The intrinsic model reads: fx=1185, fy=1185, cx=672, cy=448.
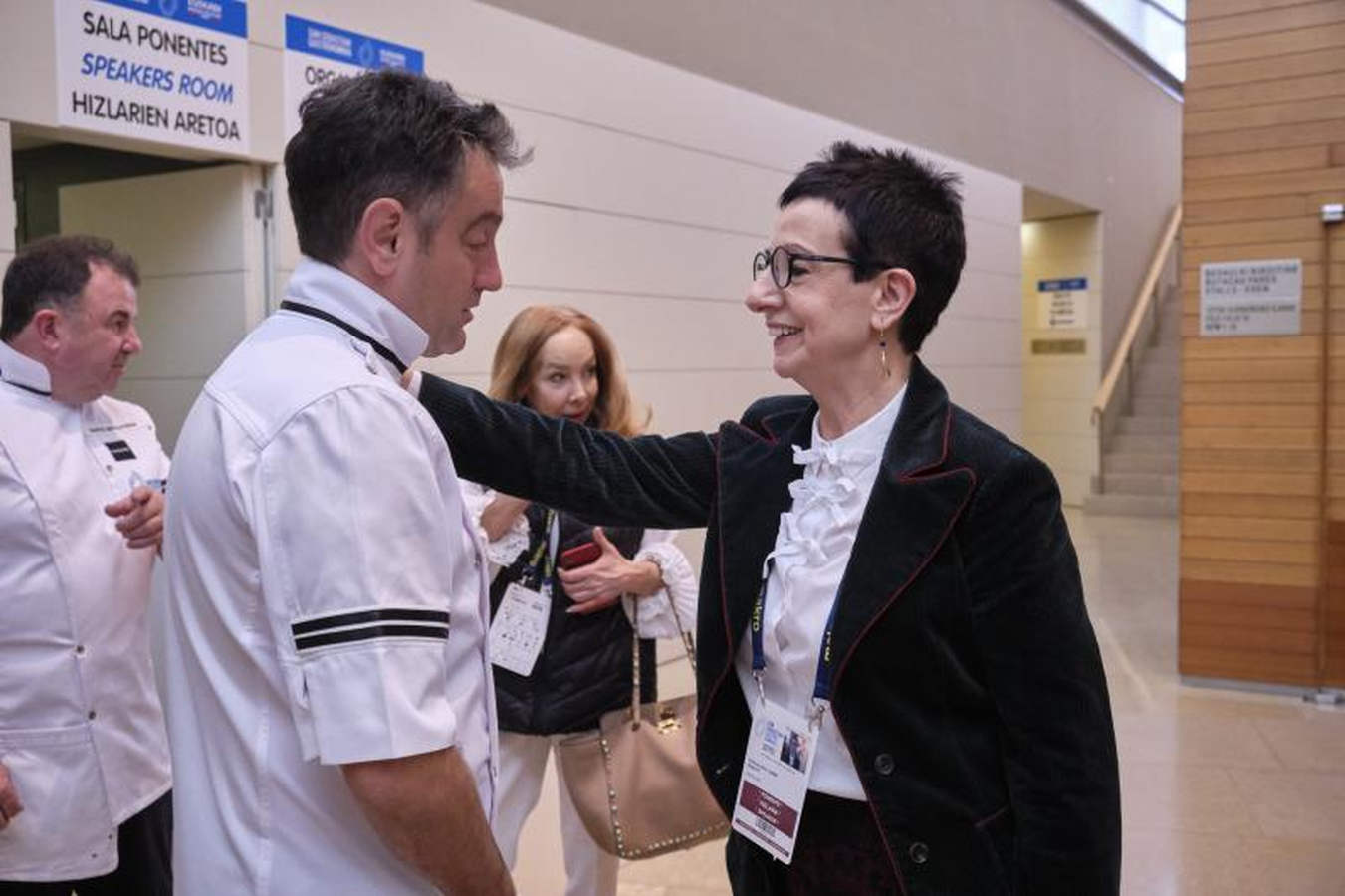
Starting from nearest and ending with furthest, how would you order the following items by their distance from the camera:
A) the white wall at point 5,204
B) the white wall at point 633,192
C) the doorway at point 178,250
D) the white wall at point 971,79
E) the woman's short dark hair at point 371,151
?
the woman's short dark hair at point 371,151 → the white wall at point 5,204 → the doorway at point 178,250 → the white wall at point 633,192 → the white wall at point 971,79

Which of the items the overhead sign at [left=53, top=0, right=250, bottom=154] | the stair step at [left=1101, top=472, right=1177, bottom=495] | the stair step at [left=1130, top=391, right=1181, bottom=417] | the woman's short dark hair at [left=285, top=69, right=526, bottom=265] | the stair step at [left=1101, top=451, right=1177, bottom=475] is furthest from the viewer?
the stair step at [left=1130, top=391, right=1181, bottom=417]

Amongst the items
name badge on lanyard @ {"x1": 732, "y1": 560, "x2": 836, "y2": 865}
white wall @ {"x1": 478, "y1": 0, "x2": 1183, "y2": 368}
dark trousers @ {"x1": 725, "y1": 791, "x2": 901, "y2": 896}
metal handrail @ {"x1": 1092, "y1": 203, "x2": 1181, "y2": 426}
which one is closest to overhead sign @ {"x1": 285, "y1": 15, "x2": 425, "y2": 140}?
white wall @ {"x1": 478, "y1": 0, "x2": 1183, "y2": 368}

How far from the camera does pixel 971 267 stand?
938 cm

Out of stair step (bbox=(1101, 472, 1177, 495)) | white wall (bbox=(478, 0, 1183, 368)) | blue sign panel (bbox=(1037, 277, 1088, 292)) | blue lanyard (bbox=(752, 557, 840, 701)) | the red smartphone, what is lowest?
stair step (bbox=(1101, 472, 1177, 495))

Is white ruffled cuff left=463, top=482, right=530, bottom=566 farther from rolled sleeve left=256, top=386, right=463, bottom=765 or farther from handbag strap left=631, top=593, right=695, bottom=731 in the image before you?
rolled sleeve left=256, top=386, right=463, bottom=765

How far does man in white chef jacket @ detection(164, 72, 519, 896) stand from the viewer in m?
1.09

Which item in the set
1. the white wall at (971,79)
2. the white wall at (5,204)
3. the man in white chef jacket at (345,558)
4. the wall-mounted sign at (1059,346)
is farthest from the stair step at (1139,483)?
the man in white chef jacket at (345,558)

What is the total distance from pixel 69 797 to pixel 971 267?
327 inches

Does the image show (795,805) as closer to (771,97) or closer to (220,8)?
(220,8)

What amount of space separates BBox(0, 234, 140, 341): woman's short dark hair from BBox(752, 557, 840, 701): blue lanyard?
1.54 m

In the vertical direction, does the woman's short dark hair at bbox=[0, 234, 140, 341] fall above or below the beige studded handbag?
above

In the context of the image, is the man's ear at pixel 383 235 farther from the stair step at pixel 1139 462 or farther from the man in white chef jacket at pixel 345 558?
the stair step at pixel 1139 462

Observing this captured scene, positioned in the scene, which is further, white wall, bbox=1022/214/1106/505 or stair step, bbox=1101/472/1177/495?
white wall, bbox=1022/214/1106/505

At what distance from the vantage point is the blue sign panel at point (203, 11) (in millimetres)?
3617
